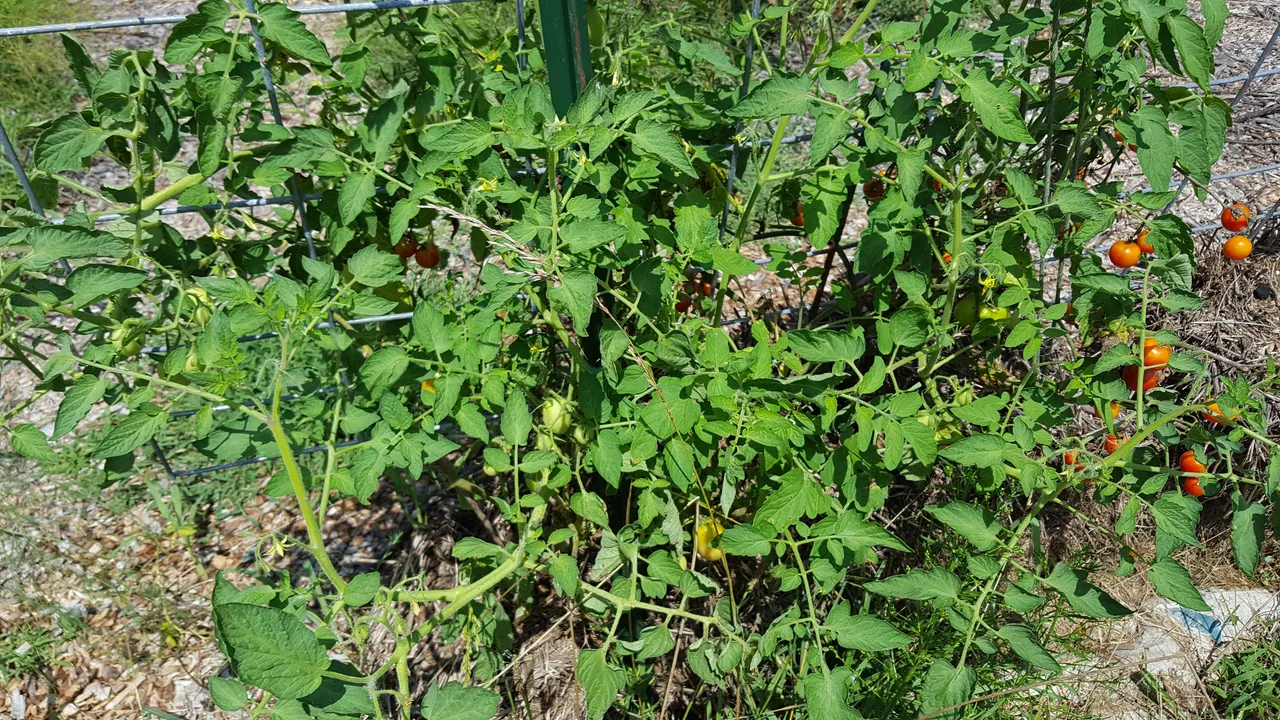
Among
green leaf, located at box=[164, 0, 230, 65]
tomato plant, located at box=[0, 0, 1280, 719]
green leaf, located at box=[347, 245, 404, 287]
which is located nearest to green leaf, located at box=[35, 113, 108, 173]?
tomato plant, located at box=[0, 0, 1280, 719]

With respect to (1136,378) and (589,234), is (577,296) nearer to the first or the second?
(589,234)

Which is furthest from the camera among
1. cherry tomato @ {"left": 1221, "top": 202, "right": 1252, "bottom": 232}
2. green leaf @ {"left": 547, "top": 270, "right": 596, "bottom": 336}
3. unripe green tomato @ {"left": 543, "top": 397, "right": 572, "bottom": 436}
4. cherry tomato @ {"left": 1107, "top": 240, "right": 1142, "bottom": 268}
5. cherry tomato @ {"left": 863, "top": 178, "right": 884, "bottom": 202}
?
cherry tomato @ {"left": 1221, "top": 202, "right": 1252, "bottom": 232}

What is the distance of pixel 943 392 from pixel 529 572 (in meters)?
1.10

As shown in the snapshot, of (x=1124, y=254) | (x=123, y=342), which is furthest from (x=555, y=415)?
(x=1124, y=254)

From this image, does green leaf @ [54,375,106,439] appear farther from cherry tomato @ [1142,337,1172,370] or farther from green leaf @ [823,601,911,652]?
cherry tomato @ [1142,337,1172,370]

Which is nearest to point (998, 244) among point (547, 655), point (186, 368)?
point (547, 655)

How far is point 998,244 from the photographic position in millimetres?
1605

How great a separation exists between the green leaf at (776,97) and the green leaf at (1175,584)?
0.93 m

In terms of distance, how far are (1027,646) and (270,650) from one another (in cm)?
114

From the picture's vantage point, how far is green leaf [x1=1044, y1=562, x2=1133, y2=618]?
1.45 m

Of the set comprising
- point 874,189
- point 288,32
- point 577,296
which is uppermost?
point 288,32

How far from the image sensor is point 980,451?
1504 mm

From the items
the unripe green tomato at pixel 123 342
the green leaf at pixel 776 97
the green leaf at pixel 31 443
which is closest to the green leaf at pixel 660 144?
the green leaf at pixel 776 97

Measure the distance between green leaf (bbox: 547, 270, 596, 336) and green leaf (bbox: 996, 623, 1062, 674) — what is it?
0.85 m
